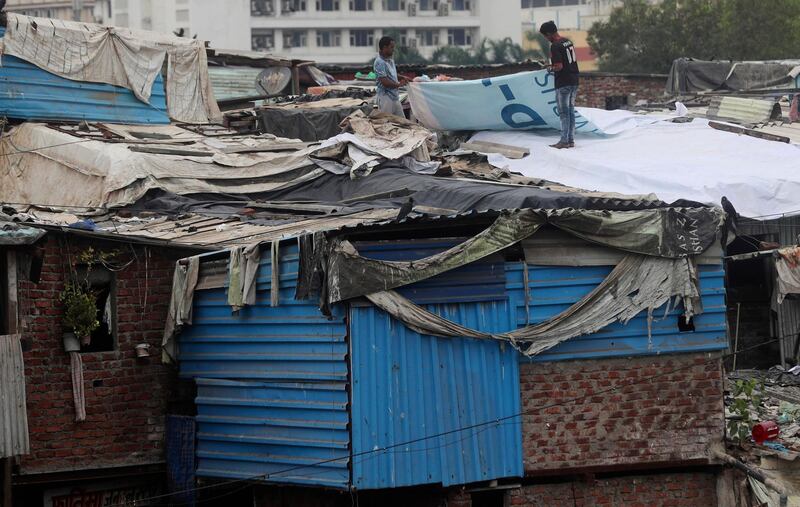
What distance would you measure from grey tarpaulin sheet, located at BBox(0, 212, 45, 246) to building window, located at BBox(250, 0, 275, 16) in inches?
2386

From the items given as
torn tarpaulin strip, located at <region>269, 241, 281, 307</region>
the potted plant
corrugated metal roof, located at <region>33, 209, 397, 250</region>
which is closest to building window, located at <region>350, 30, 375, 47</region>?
corrugated metal roof, located at <region>33, 209, 397, 250</region>

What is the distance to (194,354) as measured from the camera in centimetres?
1188

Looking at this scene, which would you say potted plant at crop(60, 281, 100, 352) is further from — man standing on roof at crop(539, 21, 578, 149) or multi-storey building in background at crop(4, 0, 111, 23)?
multi-storey building in background at crop(4, 0, 111, 23)

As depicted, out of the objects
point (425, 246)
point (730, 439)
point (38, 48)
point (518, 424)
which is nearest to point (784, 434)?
point (730, 439)

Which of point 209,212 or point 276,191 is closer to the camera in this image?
point 209,212

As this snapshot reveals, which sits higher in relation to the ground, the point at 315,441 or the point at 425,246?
the point at 425,246

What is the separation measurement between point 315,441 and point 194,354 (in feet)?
6.17

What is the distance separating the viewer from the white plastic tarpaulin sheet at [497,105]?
1582 cm

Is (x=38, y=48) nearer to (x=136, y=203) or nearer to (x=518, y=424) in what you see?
(x=136, y=203)

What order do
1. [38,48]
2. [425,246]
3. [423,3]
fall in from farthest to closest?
[423,3] → [38,48] → [425,246]

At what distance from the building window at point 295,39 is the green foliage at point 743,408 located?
61.0m

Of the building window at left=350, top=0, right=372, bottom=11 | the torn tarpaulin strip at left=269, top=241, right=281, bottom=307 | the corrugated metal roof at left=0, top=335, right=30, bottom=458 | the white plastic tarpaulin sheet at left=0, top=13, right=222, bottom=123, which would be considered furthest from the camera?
the building window at left=350, top=0, right=372, bottom=11

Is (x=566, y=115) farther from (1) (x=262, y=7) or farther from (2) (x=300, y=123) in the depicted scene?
(1) (x=262, y=7)

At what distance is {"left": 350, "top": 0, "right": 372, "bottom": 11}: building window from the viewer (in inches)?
2847
